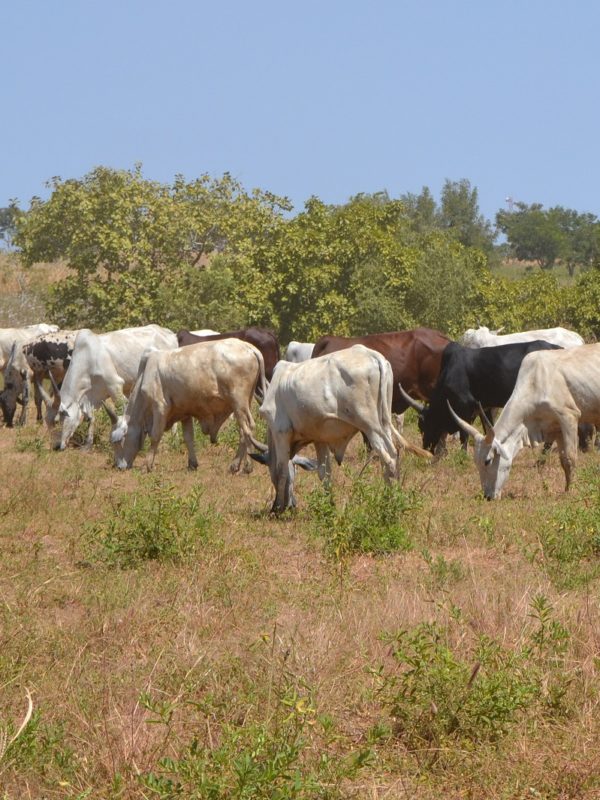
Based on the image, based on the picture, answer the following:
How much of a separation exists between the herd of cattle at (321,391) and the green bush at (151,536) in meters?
2.06

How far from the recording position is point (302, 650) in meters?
6.50

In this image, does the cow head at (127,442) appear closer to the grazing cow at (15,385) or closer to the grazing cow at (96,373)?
the grazing cow at (96,373)

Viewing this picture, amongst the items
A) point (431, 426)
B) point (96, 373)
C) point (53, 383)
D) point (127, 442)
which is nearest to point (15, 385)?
point (53, 383)

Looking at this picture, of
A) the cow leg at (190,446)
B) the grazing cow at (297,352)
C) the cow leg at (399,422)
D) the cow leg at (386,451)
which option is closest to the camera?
the cow leg at (386,451)

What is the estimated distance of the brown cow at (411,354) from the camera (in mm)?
18141

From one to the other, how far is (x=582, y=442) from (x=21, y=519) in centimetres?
845

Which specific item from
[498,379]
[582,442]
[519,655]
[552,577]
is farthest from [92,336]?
[519,655]

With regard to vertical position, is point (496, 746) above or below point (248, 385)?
below

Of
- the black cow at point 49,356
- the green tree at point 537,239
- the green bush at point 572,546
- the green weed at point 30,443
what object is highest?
the green tree at point 537,239

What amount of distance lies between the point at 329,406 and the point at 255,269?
20179 millimetres

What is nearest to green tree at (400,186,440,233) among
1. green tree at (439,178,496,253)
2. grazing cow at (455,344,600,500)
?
green tree at (439,178,496,253)

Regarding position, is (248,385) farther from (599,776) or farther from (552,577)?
(599,776)

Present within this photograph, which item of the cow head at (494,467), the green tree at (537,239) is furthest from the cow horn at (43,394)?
the green tree at (537,239)

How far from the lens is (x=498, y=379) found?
53.1 ft
